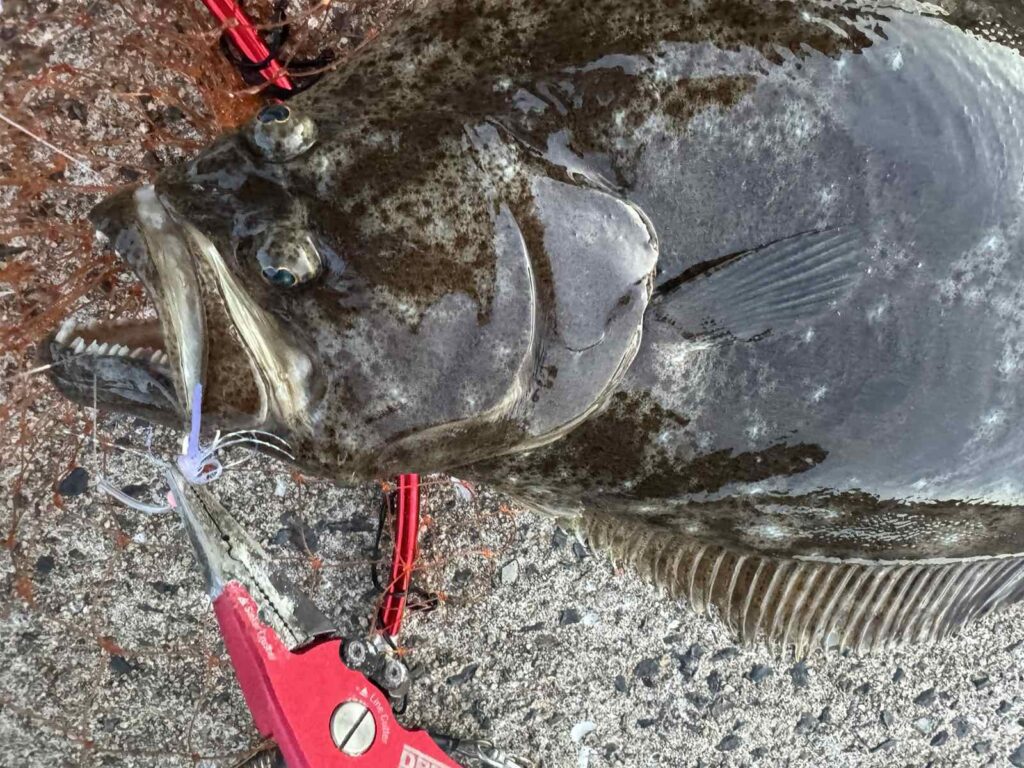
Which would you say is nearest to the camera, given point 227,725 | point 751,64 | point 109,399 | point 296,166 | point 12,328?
point 296,166

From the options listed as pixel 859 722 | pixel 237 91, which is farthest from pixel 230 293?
pixel 859 722

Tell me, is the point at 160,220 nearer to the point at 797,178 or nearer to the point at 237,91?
the point at 237,91

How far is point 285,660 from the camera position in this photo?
2.25 meters

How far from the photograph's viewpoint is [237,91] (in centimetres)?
239

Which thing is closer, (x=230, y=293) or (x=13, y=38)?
(x=230, y=293)

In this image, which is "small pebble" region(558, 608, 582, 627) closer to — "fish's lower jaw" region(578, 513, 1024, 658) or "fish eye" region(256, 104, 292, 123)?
"fish's lower jaw" region(578, 513, 1024, 658)

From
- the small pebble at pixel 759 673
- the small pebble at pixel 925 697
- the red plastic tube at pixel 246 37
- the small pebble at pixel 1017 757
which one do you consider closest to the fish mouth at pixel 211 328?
the red plastic tube at pixel 246 37

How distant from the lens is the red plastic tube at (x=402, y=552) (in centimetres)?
279

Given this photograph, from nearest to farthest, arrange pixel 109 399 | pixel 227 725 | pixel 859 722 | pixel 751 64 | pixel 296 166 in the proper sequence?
1. pixel 296 166
2. pixel 751 64
3. pixel 109 399
4. pixel 227 725
5. pixel 859 722

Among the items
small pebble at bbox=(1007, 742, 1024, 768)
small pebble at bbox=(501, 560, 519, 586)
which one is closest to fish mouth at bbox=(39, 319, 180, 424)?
small pebble at bbox=(501, 560, 519, 586)

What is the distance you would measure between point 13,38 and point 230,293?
1.43 m

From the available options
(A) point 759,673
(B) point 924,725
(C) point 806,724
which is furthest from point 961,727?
(A) point 759,673

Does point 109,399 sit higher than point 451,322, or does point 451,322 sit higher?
point 451,322

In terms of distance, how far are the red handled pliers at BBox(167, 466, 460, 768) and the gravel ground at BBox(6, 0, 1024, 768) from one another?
23.8 inches
